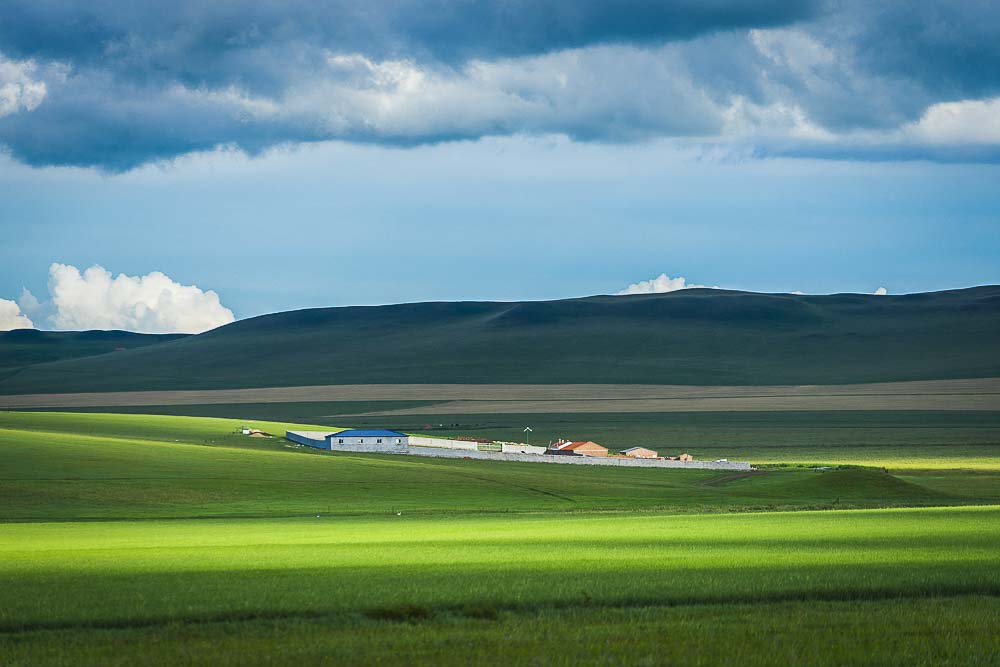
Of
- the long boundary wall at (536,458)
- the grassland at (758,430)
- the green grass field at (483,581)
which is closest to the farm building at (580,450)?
the long boundary wall at (536,458)

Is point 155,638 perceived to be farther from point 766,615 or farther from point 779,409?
point 779,409

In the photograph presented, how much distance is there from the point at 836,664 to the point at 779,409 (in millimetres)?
118523

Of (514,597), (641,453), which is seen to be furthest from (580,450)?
(514,597)

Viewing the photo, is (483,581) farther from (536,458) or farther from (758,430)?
(758,430)

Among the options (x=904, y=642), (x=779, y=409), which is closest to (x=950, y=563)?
(x=904, y=642)

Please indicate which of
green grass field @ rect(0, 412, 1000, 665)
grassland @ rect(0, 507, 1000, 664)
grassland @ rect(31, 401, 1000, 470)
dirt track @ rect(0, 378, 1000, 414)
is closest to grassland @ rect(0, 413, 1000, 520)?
green grass field @ rect(0, 412, 1000, 665)

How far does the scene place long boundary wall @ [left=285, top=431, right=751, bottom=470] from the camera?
79125 mm

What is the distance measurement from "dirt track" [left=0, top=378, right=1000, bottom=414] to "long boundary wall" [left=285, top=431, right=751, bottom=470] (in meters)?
46.0

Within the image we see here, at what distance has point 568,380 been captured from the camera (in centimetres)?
17938

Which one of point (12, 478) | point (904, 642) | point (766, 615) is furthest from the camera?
point (12, 478)

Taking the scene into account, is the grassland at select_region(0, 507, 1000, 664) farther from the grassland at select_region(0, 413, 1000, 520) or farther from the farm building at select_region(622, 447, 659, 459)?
the farm building at select_region(622, 447, 659, 459)

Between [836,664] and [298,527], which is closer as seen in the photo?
[836,664]

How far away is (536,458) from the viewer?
3499 inches

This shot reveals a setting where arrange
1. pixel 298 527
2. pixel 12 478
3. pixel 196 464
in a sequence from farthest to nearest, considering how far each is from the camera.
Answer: pixel 196 464, pixel 12 478, pixel 298 527
